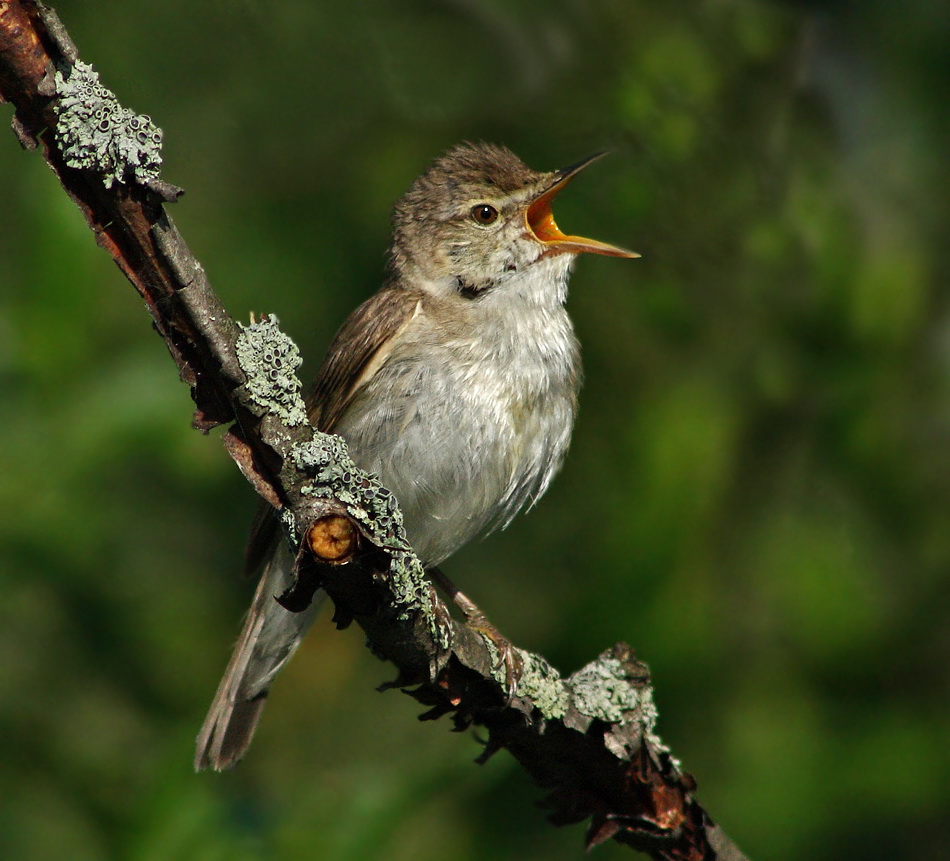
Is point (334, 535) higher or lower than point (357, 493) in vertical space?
lower

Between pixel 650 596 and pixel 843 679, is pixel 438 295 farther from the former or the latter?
pixel 843 679

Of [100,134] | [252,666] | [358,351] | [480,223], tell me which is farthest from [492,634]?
[100,134]

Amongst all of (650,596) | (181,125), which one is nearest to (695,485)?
(650,596)

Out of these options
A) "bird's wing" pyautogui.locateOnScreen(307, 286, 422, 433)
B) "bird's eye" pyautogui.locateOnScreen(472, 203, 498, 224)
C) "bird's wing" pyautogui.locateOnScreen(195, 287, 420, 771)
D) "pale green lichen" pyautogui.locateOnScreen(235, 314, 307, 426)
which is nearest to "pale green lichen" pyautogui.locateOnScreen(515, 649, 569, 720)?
"pale green lichen" pyautogui.locateOnScreen(235, 314, 307, 426)

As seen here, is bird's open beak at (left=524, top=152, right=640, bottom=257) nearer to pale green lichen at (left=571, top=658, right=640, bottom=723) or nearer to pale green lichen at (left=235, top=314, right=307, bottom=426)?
pale green lichen at (left=571, top=658, right=640, bottom=723)

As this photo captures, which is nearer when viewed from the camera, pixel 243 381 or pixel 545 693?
pixel 243 381

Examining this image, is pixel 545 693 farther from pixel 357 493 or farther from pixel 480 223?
pixel 480 223

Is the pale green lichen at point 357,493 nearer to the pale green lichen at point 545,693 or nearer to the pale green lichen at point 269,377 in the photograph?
the pale green lichen at point 269,377
